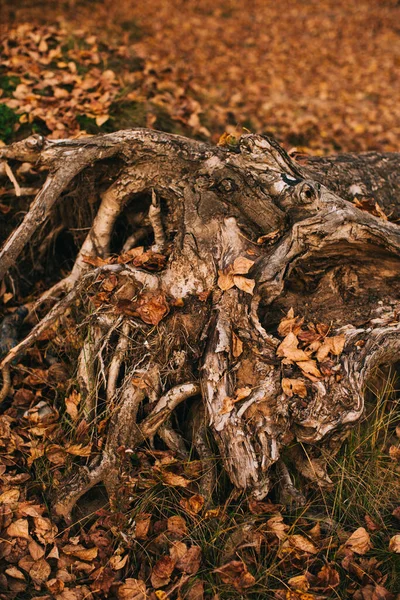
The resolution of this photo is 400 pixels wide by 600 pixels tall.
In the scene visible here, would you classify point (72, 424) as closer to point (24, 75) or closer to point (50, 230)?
point (50, 230)

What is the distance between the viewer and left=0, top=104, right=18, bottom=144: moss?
442 centimetres

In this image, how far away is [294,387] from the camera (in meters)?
2.92

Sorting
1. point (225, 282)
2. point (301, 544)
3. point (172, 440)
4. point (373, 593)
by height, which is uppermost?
point (225, 282)

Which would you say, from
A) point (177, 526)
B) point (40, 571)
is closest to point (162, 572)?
point (177, 526)

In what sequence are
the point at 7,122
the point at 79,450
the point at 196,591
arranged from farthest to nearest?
1. the point at 7,122
2. the point at 79,450
3. the point at 196,591

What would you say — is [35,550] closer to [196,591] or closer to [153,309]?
[196,591]

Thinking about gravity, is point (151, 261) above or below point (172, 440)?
above

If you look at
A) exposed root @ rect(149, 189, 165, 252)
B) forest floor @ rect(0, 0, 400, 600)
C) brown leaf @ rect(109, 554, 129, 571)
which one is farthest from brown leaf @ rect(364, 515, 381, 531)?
exposed root @ rect(149, 189, 165, 252)

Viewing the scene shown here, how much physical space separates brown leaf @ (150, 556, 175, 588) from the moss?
11.0 feet

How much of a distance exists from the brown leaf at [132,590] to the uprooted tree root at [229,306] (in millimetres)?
514

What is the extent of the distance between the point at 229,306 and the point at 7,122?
106 inches

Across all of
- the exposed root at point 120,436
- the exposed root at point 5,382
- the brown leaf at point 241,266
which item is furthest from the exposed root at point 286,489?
the exposed root at point 5,382

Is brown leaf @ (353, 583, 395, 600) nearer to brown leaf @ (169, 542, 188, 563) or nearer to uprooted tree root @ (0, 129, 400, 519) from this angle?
uprooted tree root @ (0, 129, 400, 519)

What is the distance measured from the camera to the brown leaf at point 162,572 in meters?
2.68
